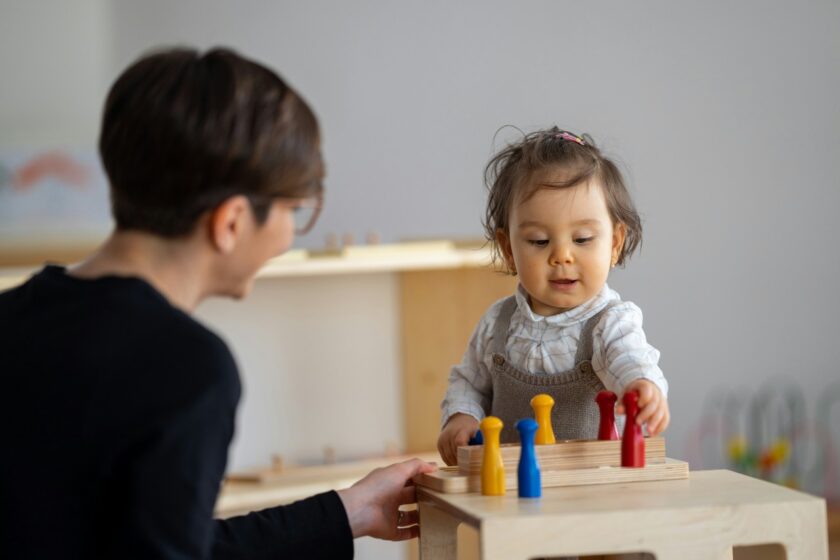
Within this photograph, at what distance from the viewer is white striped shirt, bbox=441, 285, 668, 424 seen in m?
1.22

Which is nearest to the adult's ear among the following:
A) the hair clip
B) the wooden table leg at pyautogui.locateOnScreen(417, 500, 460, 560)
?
the wooden table leg at pyautogui.locateOnScreen(417, 500, 460, 560)

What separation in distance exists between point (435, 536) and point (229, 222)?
0.47 meters

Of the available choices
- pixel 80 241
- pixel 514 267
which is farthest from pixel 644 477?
pixel 80 241

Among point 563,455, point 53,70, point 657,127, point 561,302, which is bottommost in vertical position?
point 563,455

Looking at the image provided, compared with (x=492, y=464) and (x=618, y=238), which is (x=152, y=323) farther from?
(x=618, y=238)

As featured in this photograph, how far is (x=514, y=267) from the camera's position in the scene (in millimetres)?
1392

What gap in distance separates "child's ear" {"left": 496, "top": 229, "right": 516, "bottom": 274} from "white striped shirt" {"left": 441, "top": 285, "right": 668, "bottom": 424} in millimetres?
46

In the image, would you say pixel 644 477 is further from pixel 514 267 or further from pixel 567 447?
pixel 514 267

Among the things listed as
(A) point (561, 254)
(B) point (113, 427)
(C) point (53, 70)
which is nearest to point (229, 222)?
(B) point (113, 427)

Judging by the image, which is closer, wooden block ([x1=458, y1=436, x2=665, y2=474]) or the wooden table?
the wooden table

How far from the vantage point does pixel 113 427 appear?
0.85 meters

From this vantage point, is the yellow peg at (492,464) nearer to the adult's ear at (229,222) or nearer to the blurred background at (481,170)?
the adult's ear at (229,222)

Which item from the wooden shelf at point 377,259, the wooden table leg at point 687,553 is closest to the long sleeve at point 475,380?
the wooden table leg at point 687,553

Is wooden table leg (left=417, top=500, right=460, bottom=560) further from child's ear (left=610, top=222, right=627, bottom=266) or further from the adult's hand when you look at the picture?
child's ear (left=610, top=222, right=627, bottom=266)
